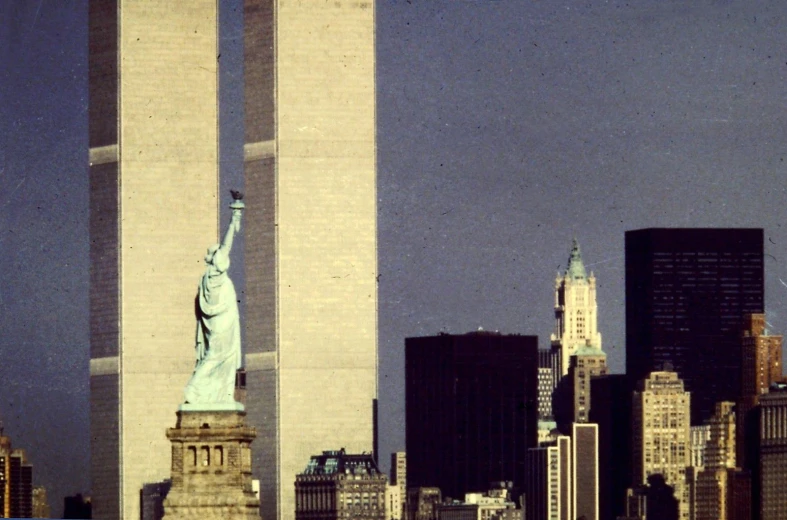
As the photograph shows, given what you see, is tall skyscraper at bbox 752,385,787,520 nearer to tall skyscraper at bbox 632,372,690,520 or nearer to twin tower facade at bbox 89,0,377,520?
tall skyscraper at bbox 632,372,690,520

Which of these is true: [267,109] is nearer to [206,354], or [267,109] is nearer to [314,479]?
[314,479]

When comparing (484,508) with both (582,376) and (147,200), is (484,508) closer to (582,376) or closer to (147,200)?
(582,376)

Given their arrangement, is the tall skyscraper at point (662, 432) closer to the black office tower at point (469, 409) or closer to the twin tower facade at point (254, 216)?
the black office tower at point (469, 409)

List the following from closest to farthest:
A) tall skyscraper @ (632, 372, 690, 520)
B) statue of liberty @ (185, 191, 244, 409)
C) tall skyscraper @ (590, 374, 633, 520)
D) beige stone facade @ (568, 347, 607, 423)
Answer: statue of liberty @ (185, 191, 244, 409), tall skyscraper @ (590, 374, 633, 520), tall skyscraper @ (632, 372, 690, 520), beige stone facade @ (568, 347, 607, 423)

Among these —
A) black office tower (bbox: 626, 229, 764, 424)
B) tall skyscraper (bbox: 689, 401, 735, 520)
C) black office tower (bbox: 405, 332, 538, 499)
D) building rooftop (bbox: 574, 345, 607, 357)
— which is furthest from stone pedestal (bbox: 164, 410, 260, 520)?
building rooftop (bbox: 574, 345, 607, 357)

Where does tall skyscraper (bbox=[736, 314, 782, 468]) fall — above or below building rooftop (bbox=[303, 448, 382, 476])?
above

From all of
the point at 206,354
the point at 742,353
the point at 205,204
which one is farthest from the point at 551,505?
the point at 206,354

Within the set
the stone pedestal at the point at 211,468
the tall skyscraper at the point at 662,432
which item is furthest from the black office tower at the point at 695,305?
the stone pedestal at the point at 211,468

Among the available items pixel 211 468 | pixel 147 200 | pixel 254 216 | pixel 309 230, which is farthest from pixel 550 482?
pixel 211 468
